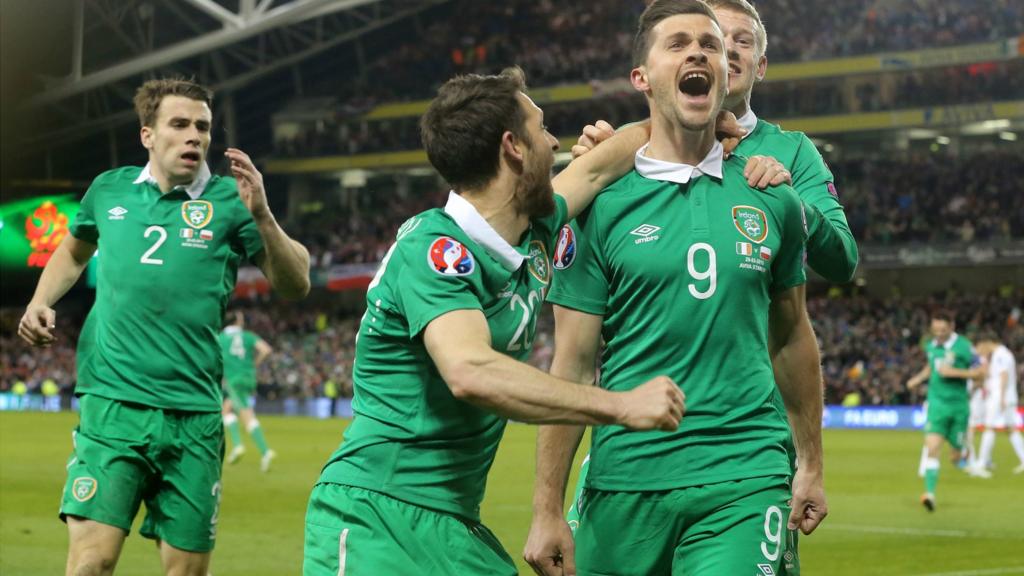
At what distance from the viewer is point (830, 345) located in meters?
41.9

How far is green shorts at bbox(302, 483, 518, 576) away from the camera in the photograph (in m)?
3.92

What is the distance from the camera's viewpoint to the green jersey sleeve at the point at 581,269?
457 centimetres

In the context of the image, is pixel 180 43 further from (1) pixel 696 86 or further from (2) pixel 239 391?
(1) pixel 696 86

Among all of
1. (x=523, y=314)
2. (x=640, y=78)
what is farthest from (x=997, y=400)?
(x=523, y=314)

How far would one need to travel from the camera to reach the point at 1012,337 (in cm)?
3903

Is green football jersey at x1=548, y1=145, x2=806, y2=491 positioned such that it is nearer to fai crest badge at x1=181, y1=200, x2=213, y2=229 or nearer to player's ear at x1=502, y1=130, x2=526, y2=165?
player's ear at x1=502, y1=130, x2=526, y2=165

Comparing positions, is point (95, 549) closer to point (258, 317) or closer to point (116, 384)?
point (116, 384)

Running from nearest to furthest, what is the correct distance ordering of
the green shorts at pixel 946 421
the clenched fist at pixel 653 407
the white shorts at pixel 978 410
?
the clenched fist at pixel 653 407
the green shorts at pixel 946 421
the white shorts at pixel 978 410

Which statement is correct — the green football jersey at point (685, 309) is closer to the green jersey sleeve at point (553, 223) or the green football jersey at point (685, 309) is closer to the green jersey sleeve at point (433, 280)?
the green jersey sleeve at point (553, 223)

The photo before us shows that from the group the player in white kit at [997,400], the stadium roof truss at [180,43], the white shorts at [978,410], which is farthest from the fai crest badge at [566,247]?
the stadium roof truss at [180,43]

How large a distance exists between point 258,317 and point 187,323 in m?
49.9

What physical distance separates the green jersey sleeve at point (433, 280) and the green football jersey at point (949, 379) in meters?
14.6

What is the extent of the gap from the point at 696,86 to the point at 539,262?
2.50 feet

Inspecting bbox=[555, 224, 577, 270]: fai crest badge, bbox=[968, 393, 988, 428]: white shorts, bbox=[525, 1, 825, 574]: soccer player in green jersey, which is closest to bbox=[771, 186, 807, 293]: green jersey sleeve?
bbox=[525, 1, 825, 574]: soccer player in green jersey
